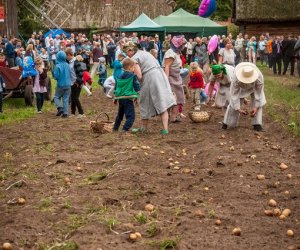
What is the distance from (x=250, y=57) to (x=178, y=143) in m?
23.7

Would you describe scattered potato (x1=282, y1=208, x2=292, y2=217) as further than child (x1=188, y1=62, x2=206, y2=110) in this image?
No

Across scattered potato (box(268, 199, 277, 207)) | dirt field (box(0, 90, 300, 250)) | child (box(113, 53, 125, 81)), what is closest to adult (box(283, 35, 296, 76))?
child (box(113, 53, 125, 81))

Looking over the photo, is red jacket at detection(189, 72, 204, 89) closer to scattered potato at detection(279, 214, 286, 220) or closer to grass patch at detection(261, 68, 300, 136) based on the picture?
grass patch at detection(261, 68, 300, 136)

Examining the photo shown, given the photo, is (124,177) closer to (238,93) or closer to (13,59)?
(238,93)

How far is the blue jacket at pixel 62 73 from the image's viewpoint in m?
14.7

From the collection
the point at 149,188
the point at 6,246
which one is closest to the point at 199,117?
the point at 149,188

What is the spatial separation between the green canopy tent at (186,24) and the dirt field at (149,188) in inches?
1227

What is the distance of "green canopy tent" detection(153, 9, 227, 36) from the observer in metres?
43.2

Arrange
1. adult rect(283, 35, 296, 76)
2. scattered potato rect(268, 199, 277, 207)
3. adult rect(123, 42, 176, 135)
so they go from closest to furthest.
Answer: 1. scattered potato rect(268, 199, 277, 207)
2. adult rect(123, 42, 176, 135)
3. adult rect(283, 35, 296, 76)

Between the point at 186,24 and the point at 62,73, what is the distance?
29923 mm

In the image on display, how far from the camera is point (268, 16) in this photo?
42094 millimetres

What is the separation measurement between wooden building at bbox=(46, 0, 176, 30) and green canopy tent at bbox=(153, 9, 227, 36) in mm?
11411

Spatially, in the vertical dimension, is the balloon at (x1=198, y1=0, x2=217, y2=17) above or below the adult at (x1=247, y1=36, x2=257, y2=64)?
above

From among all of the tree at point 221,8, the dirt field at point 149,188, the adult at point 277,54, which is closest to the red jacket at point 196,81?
the dirt field at point 149,188
